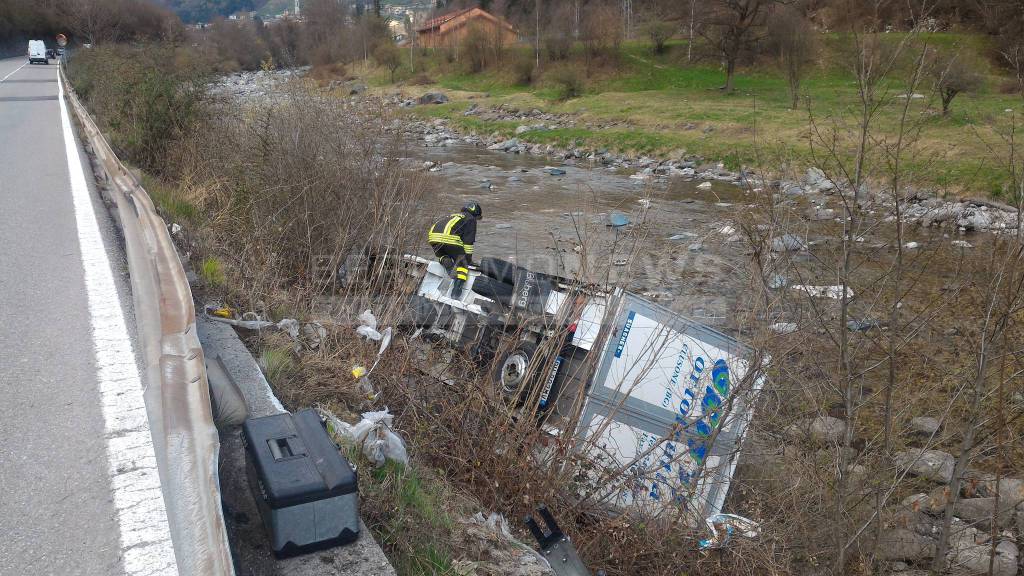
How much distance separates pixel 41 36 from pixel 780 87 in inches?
1908

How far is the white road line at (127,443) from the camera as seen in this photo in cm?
224

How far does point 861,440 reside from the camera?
237 inches

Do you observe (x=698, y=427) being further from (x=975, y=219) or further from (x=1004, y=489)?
(x=975, y=219)

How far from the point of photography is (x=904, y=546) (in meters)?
4.69

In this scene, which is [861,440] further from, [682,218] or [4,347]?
[682,218]

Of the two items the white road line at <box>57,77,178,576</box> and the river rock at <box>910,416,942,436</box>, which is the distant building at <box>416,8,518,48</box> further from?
the white road line at <box>57,77,178,576</box>

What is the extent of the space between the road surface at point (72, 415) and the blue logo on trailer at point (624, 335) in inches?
102

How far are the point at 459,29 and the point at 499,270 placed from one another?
4859 centimetres

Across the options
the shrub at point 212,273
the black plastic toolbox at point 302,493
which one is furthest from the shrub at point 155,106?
the black plastic toolbox at point 302,493

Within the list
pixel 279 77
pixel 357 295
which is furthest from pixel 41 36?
pixel 357 295

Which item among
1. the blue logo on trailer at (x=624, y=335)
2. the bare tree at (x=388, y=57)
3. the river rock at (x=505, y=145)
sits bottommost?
the river rock at (x=505, y=145)

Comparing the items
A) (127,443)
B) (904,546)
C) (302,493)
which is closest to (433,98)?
(904,546)

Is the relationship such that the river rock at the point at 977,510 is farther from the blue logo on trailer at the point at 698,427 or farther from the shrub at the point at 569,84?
the shrub at the point at 569,84

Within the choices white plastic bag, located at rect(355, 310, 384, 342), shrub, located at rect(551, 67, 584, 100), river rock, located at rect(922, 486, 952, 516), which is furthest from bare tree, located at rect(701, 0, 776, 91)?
white plastic bag, located at rect(355, 310, 384, 342)
